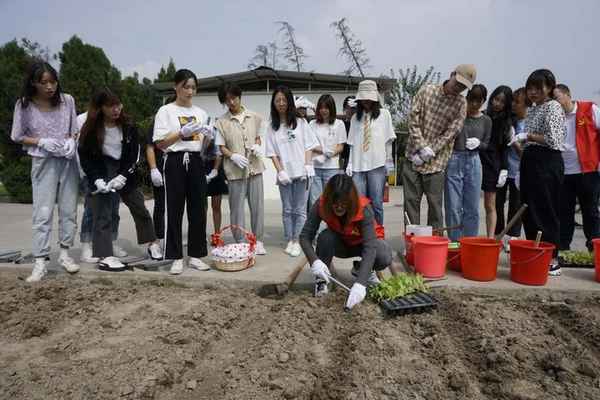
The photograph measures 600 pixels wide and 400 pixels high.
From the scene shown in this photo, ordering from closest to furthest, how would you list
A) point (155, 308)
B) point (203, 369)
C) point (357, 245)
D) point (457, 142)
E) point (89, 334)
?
point (203, 369) < point (89, 334) < point (155, 308) < point (357, 245) < point (457, 142)

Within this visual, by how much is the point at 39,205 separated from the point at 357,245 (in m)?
2.65

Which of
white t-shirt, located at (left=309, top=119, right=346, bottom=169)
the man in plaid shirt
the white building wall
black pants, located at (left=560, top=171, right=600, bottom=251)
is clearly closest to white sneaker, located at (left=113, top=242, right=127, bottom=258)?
white t-shirt, located at (left=309, top=119, right=346, bottom=169)

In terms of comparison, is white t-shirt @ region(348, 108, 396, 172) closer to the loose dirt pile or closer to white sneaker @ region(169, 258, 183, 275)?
the loose dirt pile

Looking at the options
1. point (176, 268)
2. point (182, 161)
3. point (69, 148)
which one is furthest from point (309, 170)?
point (69, 148)

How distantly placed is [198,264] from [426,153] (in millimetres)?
2360

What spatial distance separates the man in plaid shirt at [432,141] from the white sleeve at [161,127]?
7.46 ft

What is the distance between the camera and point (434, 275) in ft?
11.1

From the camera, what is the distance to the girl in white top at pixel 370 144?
4.12 metres

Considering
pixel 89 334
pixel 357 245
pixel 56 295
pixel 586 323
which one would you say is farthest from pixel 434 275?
pixel 56 295

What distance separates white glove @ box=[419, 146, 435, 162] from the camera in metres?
3.83

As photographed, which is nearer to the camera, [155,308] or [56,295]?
[155,308]

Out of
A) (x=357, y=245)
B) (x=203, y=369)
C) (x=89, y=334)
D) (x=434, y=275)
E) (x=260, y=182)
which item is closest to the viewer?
(x=203, y=369)

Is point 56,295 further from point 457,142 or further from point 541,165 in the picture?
point 541,165

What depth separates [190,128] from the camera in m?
3.47
